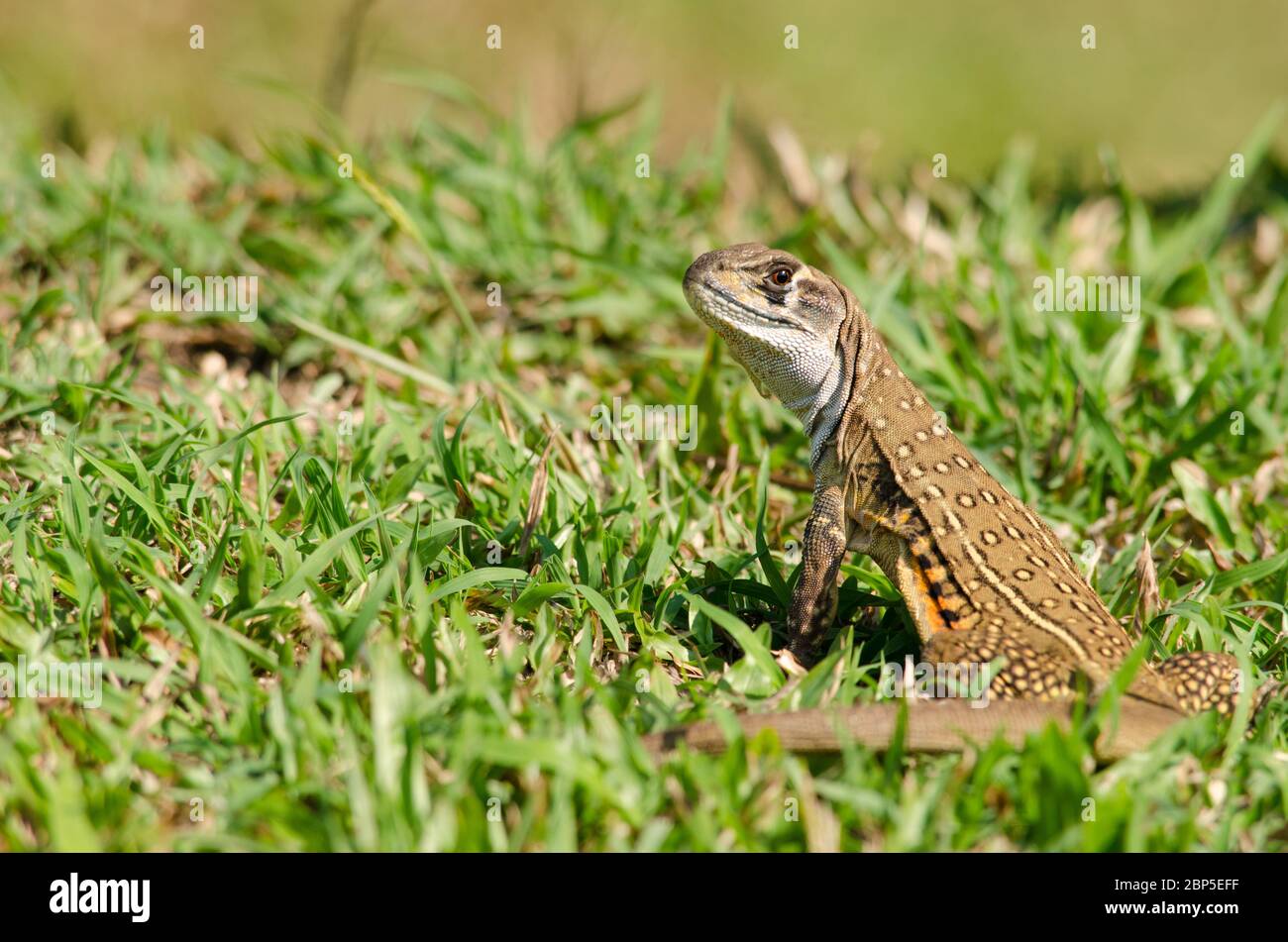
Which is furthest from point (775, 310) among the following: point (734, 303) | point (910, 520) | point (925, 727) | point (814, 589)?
point (925, 727)

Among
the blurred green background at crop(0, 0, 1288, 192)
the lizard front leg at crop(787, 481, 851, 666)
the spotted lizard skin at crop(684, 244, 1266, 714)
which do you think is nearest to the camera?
the spotted lizard skin at crop(684, 244, 1266, 714)

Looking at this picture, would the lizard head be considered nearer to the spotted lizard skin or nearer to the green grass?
the spotted lizard skin

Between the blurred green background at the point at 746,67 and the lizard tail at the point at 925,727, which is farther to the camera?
the blurred green background at the point at 746,67

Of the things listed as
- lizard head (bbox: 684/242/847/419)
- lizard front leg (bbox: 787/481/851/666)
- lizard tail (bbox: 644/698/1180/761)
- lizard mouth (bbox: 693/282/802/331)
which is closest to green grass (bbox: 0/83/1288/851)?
lizard tail (bbox: 644/698/1180/761)

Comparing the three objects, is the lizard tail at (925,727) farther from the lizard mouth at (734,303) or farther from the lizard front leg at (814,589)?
the lizard mouth at (734,303)

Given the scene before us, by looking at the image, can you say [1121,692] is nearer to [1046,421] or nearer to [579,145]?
[1046,421]

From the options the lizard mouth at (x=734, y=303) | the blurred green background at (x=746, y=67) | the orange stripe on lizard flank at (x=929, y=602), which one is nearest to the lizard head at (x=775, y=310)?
the lizard mouth at (x=734, y=303)

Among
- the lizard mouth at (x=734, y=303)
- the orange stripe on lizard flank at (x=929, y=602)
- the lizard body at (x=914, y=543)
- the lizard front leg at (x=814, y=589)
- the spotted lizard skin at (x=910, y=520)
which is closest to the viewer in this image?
the lizard body at (x=914, y=543)
